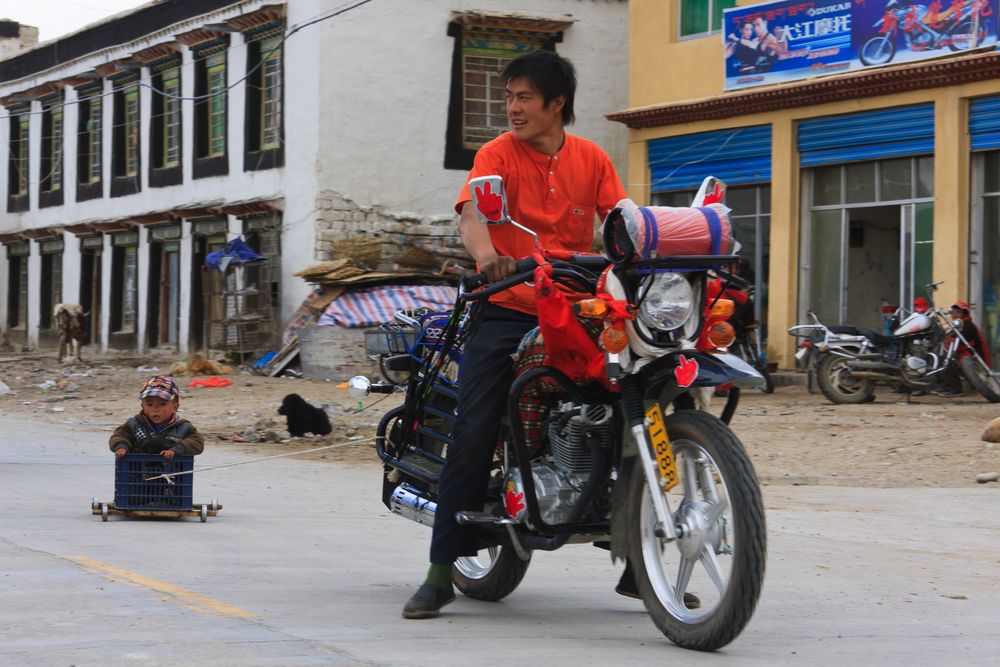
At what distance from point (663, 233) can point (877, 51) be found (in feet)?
55.2

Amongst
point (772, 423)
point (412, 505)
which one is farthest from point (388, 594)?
point (772, 423)

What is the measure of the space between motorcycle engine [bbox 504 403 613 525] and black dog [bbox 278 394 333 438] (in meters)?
9.61

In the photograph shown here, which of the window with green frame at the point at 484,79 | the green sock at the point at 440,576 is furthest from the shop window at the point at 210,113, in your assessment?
the green sock at the point at 440,576

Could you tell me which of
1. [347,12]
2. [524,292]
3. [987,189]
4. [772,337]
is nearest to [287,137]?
[347,12]

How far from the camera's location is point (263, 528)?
8156 millimetres

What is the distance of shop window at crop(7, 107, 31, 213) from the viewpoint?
40.5 m

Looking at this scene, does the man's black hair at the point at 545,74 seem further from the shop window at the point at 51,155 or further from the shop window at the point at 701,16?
the shop window at the point at 51,155

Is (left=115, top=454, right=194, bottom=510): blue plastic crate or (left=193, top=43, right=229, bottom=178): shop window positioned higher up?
(left=193, top=43, right=229, bottom=178): shop window

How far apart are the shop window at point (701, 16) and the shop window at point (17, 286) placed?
74.5 ft

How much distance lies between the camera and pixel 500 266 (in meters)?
5.25

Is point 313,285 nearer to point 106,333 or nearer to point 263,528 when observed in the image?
point 106,333

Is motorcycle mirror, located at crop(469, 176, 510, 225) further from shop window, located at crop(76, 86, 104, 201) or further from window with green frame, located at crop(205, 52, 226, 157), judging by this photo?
shop window, located at crop(76, 86, 104, 201)

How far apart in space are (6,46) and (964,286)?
33.7 metres

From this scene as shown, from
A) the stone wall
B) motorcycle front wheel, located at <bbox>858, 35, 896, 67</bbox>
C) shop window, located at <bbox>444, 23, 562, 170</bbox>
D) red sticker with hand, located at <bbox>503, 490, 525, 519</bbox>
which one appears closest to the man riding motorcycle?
red sticker with hand, located at <bbox>503, 490, 525, 519</bbox>
